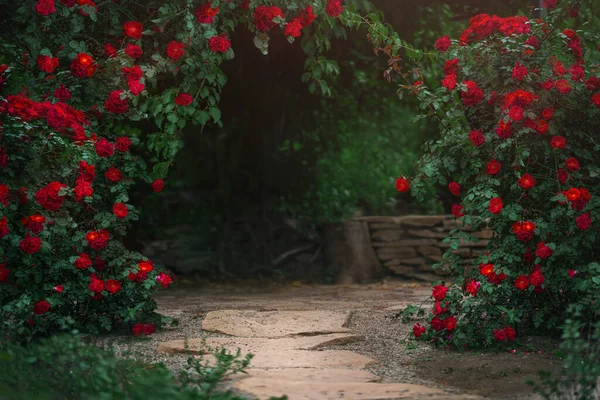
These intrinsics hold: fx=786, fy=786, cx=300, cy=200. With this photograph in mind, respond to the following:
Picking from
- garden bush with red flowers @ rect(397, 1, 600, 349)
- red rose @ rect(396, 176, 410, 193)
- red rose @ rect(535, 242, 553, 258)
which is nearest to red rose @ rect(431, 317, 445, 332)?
garden bush with red flowers @ rect(397, 1, 600, 349)

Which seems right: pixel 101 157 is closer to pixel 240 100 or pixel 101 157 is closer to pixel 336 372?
pixel 336 372

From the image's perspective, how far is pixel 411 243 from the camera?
28.4 ft

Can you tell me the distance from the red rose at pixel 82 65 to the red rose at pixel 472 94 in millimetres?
2019

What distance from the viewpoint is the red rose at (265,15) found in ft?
15.0

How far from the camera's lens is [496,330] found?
404 centimetres

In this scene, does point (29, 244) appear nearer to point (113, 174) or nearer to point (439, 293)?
point (113, 174)

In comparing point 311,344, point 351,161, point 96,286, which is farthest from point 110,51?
point 351,161

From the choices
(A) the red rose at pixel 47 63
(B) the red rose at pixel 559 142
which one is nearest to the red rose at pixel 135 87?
(A) the red rose at pixel 47 63

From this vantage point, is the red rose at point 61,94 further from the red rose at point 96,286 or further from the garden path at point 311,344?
the garden path at point 311,344

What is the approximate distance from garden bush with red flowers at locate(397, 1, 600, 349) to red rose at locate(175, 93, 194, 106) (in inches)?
51.5

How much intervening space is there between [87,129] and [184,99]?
0.59 metres

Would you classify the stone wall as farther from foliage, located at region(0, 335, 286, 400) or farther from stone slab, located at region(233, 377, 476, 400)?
foliage, located at region(0, 335, 286, 400)

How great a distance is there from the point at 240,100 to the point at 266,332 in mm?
4278

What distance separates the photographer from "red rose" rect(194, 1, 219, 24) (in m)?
4.44
